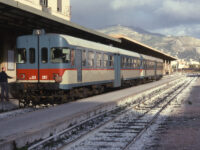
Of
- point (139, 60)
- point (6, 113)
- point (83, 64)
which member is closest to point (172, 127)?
point (6, 113)

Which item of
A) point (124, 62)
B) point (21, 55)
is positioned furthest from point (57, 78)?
point (124, 62)

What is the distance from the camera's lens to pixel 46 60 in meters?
15.4

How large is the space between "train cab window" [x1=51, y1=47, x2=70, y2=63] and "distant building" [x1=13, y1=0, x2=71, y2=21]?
9.61 m

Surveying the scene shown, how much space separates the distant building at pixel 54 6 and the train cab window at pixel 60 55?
9.61 m

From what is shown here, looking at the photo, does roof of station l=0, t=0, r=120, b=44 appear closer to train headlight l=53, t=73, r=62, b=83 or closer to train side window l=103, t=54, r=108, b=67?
train side window l=103, t=54, r=108, b=67

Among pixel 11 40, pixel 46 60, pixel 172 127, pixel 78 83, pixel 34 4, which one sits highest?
pixel 34 4

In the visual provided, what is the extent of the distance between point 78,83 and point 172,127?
726 cm

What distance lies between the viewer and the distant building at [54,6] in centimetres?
2515

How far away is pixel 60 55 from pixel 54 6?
45.8ft

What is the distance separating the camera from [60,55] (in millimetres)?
15297

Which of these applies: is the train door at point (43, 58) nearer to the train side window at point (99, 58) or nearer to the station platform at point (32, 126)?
the station platform at point (32, 126)

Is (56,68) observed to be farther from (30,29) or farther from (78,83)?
(30,29)

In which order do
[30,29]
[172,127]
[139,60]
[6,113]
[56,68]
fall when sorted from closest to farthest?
[172,127] → [6,113] → [56,68] → [30,29] → [139,60]

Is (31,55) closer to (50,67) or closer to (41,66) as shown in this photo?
(41,66)
